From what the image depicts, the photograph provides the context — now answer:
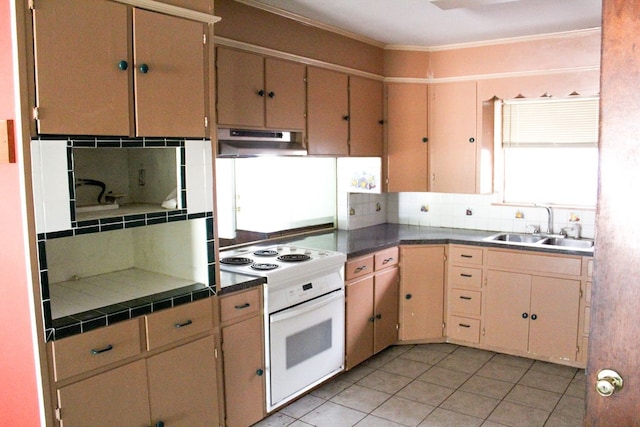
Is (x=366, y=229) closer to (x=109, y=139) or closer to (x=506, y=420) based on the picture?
(x=506, y=420)

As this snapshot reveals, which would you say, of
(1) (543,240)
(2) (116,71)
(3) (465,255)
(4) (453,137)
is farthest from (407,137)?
(2) (116,71)

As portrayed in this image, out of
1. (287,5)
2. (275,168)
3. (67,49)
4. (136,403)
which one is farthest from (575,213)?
(67,49)

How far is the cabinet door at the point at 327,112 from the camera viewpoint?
12.4 feet

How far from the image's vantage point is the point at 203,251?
2.69 meters

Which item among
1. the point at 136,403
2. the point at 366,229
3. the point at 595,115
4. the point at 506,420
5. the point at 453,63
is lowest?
the point at 506,420

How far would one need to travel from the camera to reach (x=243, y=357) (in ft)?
9.55

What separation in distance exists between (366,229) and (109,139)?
287 centimetres

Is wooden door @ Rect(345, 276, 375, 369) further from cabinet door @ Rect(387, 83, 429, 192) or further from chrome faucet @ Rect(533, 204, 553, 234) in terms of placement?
chrome faucet @ Rect(533, 204, 553, 234)

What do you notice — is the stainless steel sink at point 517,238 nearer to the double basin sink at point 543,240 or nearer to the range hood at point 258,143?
the double basin sink at point 543,240

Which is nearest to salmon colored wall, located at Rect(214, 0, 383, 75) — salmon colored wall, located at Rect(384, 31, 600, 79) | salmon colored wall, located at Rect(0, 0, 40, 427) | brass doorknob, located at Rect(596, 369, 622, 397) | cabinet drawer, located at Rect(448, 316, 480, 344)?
salmon colored wall, located at Rect(384, 31, 600, 79)

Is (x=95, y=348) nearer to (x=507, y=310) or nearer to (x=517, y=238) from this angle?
(x=507, y=310)

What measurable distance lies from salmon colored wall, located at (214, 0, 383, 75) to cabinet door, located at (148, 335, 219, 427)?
176 centimetres

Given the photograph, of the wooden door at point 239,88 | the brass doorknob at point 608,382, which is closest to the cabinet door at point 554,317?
the wooden door at point 239,88

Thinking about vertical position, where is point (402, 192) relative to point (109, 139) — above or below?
below
